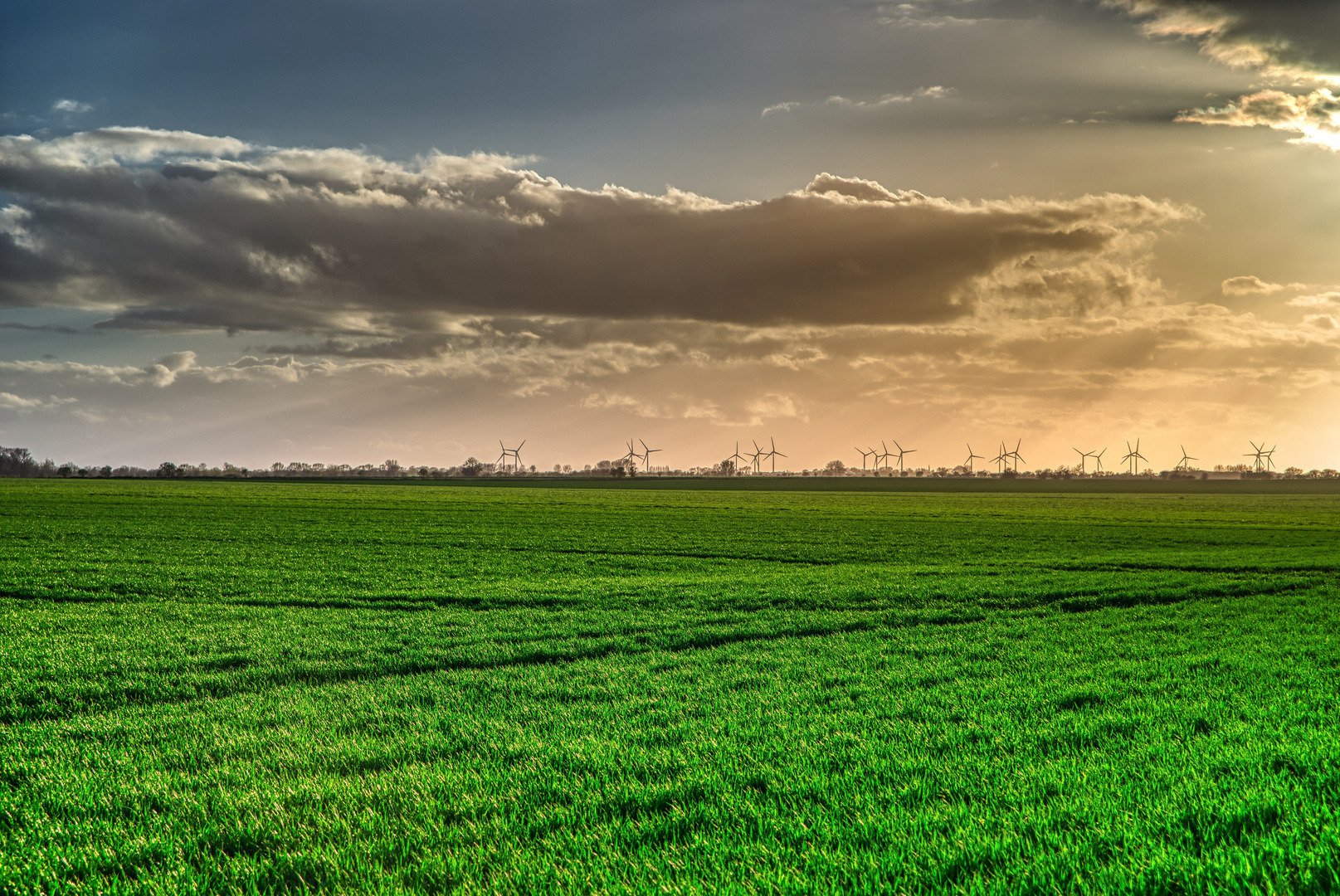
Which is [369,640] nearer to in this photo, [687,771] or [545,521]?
[687,771]

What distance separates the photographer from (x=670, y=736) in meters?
9.96

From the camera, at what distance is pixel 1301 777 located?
764 centimetres

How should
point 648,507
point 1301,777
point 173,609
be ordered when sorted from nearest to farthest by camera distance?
point 1301,777 < point 173,609 < point 648,507

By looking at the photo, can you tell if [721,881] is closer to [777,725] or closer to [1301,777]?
[777,725]

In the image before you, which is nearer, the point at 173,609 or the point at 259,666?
the point at 259,666

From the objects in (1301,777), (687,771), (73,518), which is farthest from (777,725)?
(73,518)

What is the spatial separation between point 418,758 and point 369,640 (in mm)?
9467

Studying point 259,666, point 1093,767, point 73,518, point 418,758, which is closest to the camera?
point 1093,767

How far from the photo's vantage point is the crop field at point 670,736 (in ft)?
20.7

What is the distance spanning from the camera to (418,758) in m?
9.46

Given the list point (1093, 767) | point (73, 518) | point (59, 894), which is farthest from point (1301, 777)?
point (73, 518)

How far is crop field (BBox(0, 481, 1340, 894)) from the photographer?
631cm

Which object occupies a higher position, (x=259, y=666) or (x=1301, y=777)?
(x=1301, y=777)

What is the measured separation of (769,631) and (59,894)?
14629 millimetres
